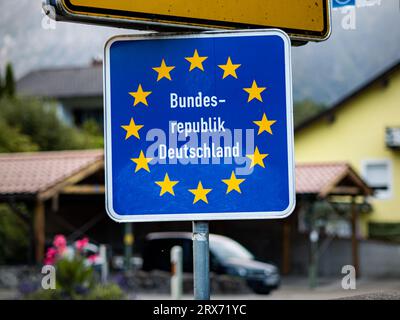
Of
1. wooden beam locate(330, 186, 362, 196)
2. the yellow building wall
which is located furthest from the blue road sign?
the yellow building wall

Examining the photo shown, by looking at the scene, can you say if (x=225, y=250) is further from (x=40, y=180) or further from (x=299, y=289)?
(x=40, y=180)

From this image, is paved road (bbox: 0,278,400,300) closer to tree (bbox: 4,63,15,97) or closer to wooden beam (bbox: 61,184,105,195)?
wooden beam (bbox: 61,184,105,195)

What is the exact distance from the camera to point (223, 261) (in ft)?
74.1

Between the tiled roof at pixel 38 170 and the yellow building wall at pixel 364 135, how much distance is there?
508 inches

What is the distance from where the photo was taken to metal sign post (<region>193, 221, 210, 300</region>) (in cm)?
207

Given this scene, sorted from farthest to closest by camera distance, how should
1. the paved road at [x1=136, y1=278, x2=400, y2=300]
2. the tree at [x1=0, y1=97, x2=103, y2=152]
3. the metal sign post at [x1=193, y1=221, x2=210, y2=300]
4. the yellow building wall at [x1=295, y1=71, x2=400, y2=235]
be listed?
the tree at [x1=0, y1=97, x2=103, y2=152], the yellow building wall at [x1=295, y1=71, x2=400, y2=235], the paved road at [x1=136, y1=278, x2=400, y2=300], the metal sign post at [x1=193, y1=221, x2=210, y2=300]

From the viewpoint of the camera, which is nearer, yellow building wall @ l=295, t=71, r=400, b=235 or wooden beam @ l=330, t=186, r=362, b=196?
wooden beam @ l=330, t=186, r=362, b=196

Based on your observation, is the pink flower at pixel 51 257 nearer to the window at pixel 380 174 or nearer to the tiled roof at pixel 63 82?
the window at pixel 380 174

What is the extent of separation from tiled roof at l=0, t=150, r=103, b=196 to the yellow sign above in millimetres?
19694

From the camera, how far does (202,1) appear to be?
215 centimetres


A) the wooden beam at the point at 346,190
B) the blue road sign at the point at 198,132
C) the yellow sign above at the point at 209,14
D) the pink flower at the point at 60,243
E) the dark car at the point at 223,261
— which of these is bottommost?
the dark car at the point at 223,261

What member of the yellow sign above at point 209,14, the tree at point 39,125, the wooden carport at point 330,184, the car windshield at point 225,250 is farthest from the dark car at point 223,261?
the yellow sign above at point 209,14

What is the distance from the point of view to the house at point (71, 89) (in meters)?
62.5
